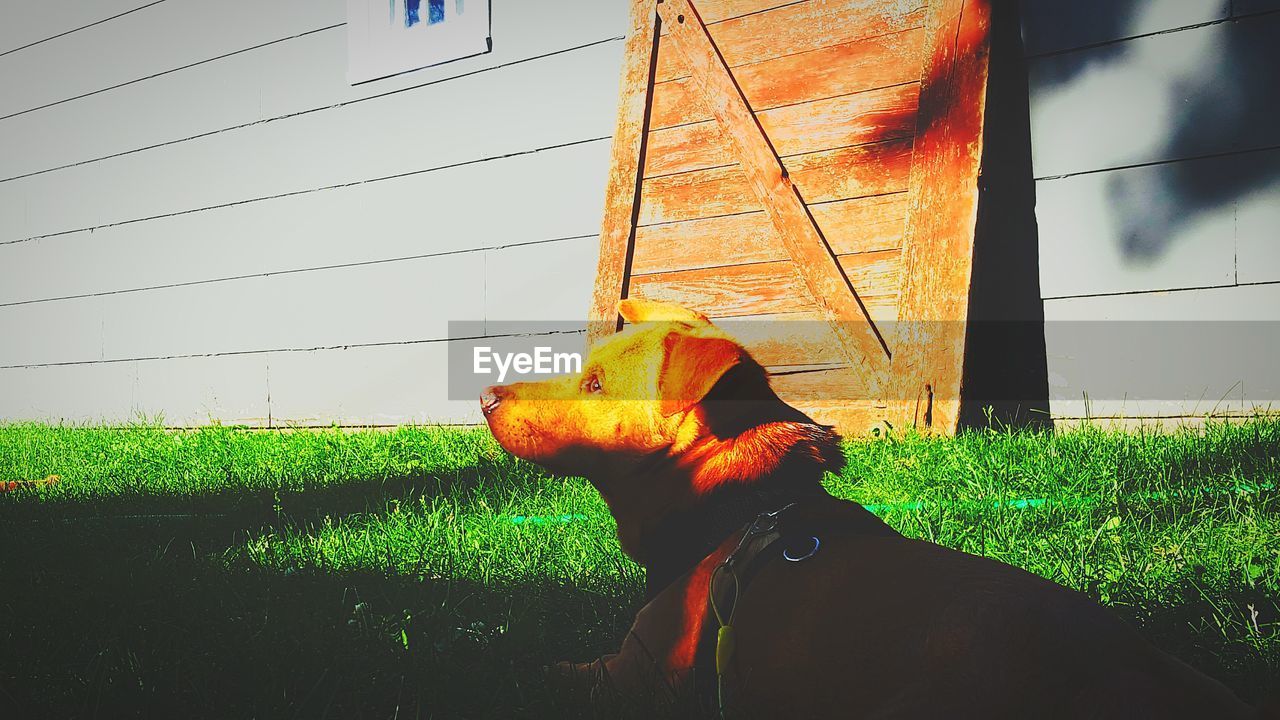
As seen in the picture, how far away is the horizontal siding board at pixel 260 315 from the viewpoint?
5.57m

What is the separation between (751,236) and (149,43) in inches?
207

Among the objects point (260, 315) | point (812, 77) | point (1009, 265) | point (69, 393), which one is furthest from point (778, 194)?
point (69, 393)

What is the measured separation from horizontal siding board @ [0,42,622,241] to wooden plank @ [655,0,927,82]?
61 centimetres

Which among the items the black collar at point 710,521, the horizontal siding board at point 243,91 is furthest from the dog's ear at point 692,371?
the horizontal siding board at point 243,91

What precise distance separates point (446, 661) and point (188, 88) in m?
6.29

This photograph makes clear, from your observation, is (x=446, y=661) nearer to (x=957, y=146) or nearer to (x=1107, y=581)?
(x=1107, y=581)

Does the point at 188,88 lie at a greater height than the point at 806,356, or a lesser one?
greater

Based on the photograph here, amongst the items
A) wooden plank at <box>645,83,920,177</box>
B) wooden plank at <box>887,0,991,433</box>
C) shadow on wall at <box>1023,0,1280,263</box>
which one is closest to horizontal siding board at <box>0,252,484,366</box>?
wooden plank at <box>645,83,920,177</box>

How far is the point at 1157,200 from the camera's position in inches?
154

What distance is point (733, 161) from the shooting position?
4.49 meters

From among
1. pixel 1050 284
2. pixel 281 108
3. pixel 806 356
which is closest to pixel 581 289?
pixel 806 356

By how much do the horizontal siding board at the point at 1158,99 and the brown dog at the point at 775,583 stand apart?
9.64 ft

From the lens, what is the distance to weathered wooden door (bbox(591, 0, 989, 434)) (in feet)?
12.7

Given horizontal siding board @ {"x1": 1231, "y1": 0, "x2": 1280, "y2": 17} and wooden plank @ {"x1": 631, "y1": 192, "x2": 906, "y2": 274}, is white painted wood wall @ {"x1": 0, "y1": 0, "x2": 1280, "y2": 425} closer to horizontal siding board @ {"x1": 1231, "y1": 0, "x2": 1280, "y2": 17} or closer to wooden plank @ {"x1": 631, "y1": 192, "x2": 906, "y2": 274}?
horizontal siding board @ {"x1": 1231, "y1": 0, "x2": 1280, "y2": 17}
